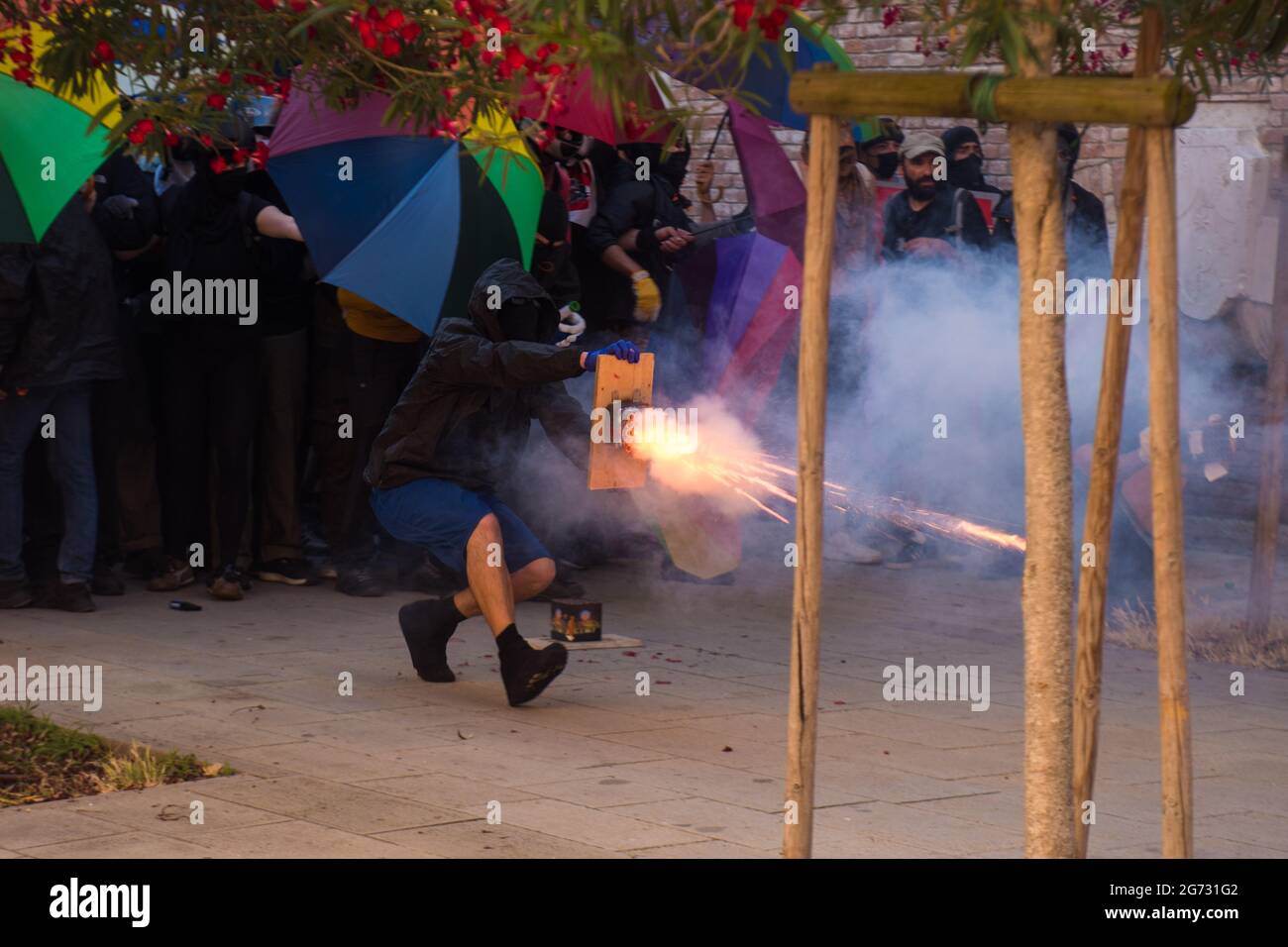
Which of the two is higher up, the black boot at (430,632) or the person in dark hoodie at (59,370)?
the person in dark hoodie at (59,370)

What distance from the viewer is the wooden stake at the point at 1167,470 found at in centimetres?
345

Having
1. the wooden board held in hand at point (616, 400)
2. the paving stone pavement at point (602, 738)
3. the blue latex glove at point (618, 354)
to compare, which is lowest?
the paving stone pavement at point (602, 738)

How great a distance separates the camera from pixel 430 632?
25.4ft

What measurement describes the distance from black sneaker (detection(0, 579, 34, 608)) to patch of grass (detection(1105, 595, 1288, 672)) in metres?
5.26

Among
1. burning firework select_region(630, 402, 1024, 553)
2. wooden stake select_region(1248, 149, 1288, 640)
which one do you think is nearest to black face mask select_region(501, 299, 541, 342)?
burning firework select_region(630, 402, 1024, 553)

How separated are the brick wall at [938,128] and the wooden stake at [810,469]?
27.5 feet

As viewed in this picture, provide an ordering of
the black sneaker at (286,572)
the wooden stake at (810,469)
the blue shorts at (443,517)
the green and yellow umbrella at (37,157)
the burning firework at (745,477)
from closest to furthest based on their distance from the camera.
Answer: the wooden stake at (810,469), the blue shorts at (443,517), the burning firework at (745,477), the green and yellow umbrella at (37,157), the black sneaker at (286,572)

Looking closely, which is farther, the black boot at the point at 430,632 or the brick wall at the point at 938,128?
the brick wall at the point at 938,128

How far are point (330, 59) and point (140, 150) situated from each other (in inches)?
25.7

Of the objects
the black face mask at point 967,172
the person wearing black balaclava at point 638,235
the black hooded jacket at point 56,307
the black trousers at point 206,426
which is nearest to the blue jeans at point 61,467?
the black hooded jacket at point 56,307

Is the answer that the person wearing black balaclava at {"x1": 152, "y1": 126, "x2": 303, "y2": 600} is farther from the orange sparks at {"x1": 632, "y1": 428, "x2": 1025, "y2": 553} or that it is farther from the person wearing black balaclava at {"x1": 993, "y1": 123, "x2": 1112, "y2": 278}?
the person wearing black balaclava at {"x1": 993, "y1": 123, "x2": 1112, "y2": 278}

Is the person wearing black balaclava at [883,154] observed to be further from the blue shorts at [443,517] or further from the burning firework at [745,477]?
the blue shorts at [443,517]

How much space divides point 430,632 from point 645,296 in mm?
3112

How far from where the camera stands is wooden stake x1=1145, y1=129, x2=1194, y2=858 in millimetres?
3449
